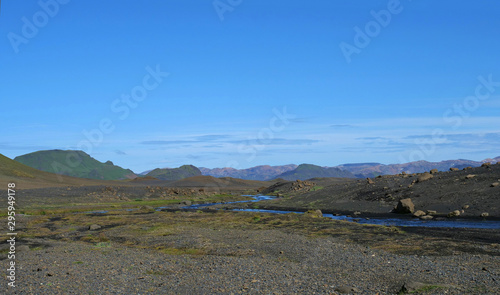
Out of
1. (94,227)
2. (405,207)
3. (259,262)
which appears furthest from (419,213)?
(94,227)

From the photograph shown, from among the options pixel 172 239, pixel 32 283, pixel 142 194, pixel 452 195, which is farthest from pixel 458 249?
pixel 142 194

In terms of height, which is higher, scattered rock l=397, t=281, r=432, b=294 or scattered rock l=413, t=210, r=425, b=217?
scattered rock l=413, t=210, r=425, b=217

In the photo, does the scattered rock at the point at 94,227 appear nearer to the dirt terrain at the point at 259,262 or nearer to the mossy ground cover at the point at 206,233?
the mossy ground cover at the point at 206,233

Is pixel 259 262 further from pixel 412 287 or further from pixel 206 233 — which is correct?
pixel 206 233

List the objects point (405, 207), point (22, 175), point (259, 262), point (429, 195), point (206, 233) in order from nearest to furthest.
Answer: point (259, 262), point (206, 233), point (405, 207), point (429, 195), point (22, 175)

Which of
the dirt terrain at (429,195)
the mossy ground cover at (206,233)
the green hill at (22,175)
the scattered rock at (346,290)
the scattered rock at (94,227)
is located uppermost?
the green hill at (22,175)

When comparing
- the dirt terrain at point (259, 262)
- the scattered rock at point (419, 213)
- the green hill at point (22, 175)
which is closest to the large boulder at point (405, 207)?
the scattered rock at point (419, 213)

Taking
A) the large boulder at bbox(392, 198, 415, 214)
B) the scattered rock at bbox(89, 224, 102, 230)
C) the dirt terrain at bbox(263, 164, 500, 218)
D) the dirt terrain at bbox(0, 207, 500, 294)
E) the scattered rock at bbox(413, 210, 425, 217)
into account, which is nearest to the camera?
the dirt terrain at bbox(0, 207, 500, 294)

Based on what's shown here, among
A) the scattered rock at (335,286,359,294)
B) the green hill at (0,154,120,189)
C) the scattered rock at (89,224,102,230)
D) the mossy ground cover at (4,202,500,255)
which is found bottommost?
the scattered rock at (335,286,359,294)

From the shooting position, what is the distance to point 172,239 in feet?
123

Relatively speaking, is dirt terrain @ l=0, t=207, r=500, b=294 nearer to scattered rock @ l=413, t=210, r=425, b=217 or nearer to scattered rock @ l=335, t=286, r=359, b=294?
scattered rock @ l=335, t=286, r=359, b=294

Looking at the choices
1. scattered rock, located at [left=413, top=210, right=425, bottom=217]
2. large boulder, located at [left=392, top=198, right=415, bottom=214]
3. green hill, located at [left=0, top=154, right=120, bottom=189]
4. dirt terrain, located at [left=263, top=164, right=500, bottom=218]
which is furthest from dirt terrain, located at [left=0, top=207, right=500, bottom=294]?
green hill, located at [left=0, top=154, right=120, bottom=189]

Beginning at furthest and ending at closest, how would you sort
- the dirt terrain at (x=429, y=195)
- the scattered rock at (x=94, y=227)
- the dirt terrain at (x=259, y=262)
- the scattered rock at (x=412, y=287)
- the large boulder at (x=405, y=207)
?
the large boulder at (x=405, y=207) < the dirt terrain at (x=429, y=195) < the scattered rock at (x=94, y=227) < the dirt terrain at (x=259, y=262) < the scattered rock at (x=412, y=287)

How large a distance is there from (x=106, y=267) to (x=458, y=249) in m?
24.0
